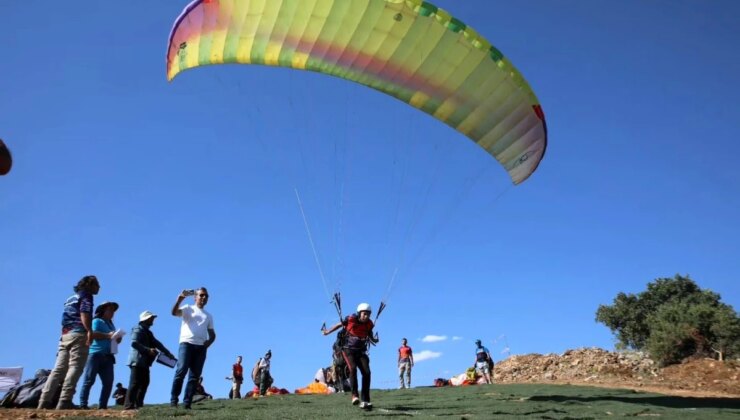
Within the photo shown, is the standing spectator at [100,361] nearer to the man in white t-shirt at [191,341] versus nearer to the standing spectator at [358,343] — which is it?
the man in white t-shirt at [191,341]

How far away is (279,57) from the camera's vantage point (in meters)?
11.5

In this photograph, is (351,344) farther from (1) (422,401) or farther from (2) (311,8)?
(2) (311,8)

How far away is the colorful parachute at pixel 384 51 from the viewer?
34.6 feet

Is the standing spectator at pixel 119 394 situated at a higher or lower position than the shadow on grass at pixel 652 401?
higher

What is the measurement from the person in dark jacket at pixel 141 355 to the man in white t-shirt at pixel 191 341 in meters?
0.54

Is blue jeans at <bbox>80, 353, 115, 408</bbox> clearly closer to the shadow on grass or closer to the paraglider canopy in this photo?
the paraglider canopy

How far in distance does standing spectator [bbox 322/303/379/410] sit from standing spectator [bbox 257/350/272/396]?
9.12 meters

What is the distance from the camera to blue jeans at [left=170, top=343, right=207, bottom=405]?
796 centimetres

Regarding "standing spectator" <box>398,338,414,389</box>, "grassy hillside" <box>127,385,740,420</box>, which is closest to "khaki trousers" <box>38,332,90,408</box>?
"grassy hillside" <box>127,385,740,420</box>

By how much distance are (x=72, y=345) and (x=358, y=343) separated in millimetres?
4197

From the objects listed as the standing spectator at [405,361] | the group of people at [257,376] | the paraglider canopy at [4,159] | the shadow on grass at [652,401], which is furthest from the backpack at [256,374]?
the paraglider canopy at [4,159]

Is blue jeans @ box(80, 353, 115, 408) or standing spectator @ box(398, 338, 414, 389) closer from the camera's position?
blue jeans @ box(80, 353, 115, 408)

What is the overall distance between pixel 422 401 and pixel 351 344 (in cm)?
272

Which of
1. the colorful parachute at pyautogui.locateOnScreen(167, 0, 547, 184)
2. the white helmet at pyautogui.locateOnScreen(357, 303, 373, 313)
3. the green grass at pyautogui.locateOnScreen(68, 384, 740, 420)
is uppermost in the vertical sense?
the colorful parachute at pyautogui.locateOnScreen(167, 0, 547, 184)
